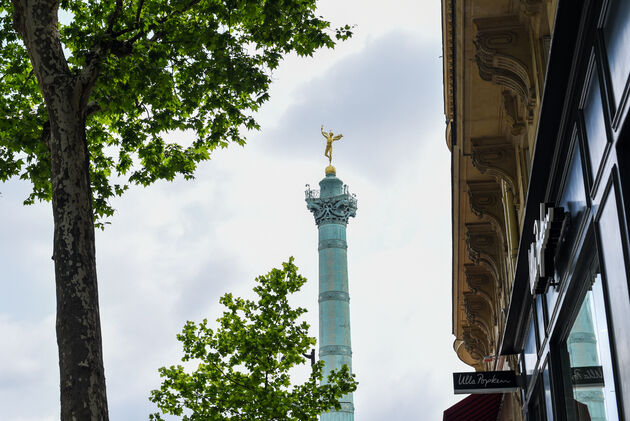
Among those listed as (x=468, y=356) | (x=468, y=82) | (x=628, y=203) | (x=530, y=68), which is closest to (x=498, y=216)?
(x=468, y=82)

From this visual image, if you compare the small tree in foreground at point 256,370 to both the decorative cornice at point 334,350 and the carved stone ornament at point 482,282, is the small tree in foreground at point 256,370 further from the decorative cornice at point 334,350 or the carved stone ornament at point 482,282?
the decorative cornice at point 334,350

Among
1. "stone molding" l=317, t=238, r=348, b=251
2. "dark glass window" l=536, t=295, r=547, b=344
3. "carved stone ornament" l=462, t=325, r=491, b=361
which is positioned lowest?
"dark glass window" l=536, t=295, r=547, b=344

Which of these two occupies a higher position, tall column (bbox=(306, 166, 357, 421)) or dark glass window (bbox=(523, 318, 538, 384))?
tall column (bbox=(306, 166, 357, 421))

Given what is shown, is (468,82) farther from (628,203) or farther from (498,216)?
(628,203)

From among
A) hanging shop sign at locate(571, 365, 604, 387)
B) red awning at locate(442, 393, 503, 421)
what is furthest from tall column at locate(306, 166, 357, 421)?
hanging shop sign at locate(571, 365, 604, 387)

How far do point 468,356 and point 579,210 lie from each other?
31579 millimetres

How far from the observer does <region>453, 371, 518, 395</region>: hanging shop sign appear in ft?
55.7

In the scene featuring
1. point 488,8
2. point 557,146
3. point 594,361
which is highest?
point 488,8

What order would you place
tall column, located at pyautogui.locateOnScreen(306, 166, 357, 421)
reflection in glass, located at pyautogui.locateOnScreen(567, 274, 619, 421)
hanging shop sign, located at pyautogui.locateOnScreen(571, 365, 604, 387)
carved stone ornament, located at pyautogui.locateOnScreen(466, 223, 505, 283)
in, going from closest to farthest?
reflection in glass, located at pyautogui.locateOnScreen(567, 274, 619, 421) < hanging shop sign, located at pyautogui.locateOnScreen(571, 365, 604, 387) < carved stone ornament, located at pyautogui.locateOnScreen(466, 223, 505, 283) < tall column, located at pyautogui.locateOnScreen(306, 166, 357, 421)

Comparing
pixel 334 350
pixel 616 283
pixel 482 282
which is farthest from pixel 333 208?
pixel 616 283

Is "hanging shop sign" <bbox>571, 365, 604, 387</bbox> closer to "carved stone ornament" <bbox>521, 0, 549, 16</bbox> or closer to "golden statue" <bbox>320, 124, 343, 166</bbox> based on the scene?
"carved stone ornament" <bbox>521, 0, 549, 16</bbox>

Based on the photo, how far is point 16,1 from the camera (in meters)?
12.9

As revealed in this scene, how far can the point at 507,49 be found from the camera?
13.6m

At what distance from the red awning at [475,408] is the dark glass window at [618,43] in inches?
666
